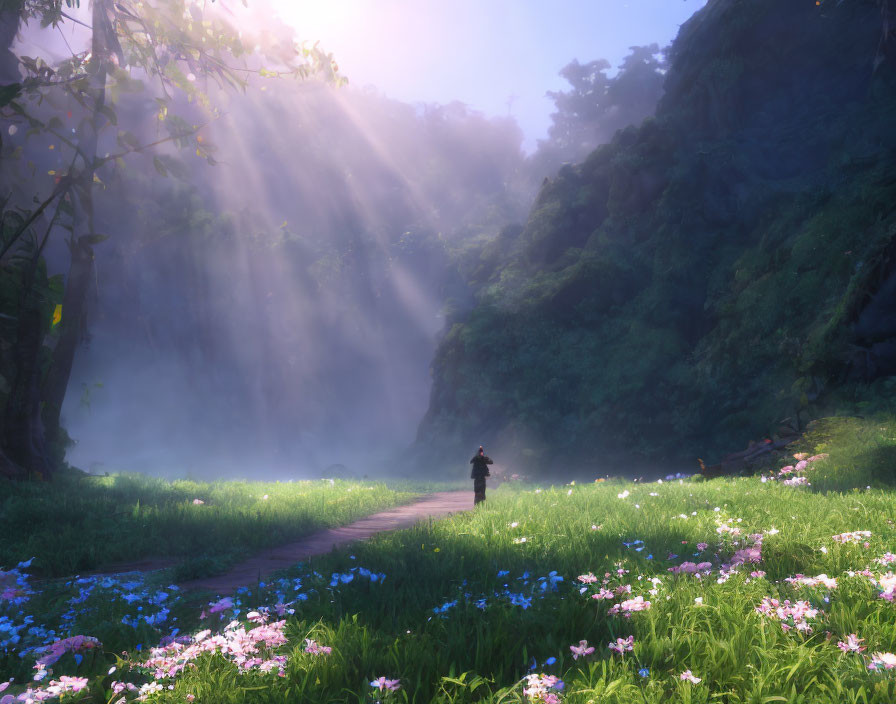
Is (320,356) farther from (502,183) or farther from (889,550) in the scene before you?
(889,550)

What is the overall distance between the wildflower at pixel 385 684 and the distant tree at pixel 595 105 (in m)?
55.5

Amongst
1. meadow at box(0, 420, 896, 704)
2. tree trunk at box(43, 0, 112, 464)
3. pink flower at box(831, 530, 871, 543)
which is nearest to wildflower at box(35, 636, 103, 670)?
meadow at box(0, 420, 896, 704)

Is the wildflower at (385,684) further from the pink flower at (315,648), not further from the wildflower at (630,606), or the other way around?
the wildflower at (630,606)

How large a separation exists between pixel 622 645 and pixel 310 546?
5629 mm

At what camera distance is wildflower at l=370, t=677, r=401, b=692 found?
2.29 m

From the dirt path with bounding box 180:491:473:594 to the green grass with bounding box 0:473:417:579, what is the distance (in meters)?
0.22

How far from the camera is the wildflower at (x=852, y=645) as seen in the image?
2359 millimetres

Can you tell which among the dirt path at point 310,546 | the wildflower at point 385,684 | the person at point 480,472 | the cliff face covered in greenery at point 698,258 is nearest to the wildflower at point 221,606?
the dirt path at point 310,546

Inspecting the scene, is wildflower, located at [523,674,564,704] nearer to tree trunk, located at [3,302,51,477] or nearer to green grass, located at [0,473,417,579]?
green grass, located at [0,473,417,579]

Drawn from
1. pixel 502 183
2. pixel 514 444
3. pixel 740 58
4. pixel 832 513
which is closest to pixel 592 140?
pixel 502 183

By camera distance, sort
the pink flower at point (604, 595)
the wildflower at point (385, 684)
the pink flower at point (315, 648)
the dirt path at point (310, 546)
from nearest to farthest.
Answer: the wildflower at point (385, 684), the pink flower at point (315, 648), the pink flower at point (604, 595), the dirt path at point (310, 546)

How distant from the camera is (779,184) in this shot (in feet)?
75.5

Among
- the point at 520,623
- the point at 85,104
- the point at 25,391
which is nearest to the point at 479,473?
the point at 520,623

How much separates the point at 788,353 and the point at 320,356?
4226 cm
